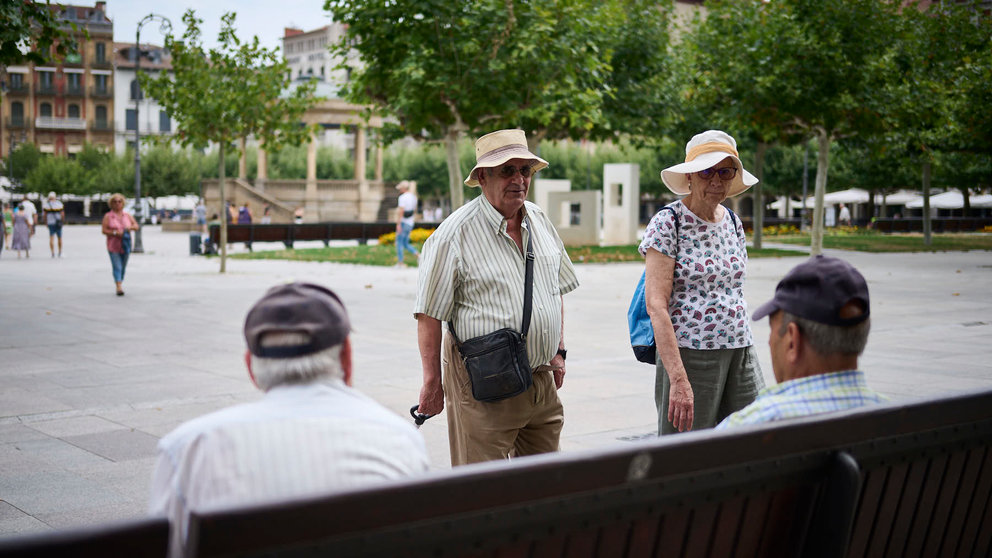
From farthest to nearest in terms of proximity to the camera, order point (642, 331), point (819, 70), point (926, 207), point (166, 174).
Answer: point (166, 174) → point (926, 207) → point (819, 70) → point (642, 331)

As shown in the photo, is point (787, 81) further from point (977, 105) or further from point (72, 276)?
point (72, 276)

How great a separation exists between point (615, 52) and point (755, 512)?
1093 inches

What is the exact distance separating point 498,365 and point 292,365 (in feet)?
5.70

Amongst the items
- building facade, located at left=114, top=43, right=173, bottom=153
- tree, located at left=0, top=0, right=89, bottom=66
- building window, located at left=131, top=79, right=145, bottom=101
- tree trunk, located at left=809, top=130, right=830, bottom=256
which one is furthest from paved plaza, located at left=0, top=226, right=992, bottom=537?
building facade, located at left=114, top=43, right=173, bottom=153

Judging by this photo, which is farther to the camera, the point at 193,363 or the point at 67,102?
the point at 67,102

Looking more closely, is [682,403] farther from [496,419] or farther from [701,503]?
[701,503]

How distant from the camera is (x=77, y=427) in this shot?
6.73 m

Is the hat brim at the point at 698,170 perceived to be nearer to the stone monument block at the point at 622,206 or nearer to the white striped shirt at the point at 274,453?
the white striped shirt at the point at 274,453

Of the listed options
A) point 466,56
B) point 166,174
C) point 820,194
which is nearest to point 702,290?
point 466,56

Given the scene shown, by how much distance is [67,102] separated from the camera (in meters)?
94.0

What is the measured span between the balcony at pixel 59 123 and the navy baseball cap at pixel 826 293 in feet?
325

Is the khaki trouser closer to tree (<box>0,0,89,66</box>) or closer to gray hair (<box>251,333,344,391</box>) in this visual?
gray hair (<box>251,333,344,391</box>)

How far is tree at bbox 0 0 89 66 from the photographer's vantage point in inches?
381

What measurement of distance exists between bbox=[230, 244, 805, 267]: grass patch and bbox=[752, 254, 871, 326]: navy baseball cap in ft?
70.2
